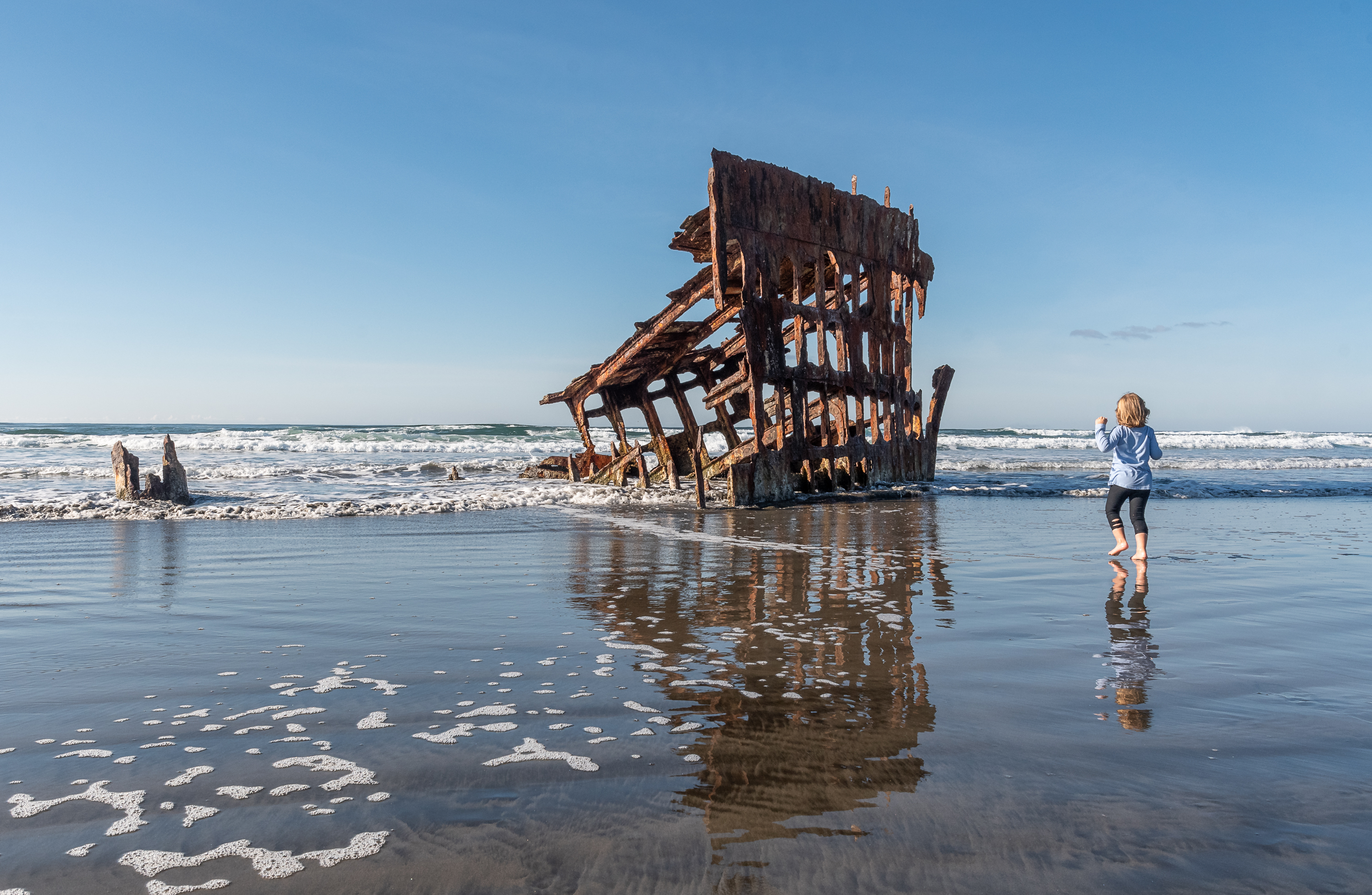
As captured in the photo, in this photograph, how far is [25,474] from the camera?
15.7m

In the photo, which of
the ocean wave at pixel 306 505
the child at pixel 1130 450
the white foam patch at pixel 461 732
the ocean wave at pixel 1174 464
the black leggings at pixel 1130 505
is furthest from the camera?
the ocean wave at pixel 1174 464

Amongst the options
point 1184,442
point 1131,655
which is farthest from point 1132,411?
point 1184,442

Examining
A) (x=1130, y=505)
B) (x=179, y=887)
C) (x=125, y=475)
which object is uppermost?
(x=125, y=475)

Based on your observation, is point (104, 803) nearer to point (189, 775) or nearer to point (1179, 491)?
point (189, 775)

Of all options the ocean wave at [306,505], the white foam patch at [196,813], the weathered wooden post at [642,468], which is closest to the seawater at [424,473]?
the ocean wave at [306,505]

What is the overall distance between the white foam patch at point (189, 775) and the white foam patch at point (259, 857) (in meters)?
0.38

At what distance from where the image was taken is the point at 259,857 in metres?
1.76

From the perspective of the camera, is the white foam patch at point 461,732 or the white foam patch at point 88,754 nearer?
the white foam patch at point 88,754

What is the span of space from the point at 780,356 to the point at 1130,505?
565 centimetres

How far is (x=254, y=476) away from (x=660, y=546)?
12823 millimetres

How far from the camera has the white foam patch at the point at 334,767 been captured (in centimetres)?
214

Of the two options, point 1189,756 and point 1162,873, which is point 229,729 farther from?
point 1189,756

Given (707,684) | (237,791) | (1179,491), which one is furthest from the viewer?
(1179,491)

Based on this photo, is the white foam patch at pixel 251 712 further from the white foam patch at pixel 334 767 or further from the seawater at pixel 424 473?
the seawater at pixel 424 473
